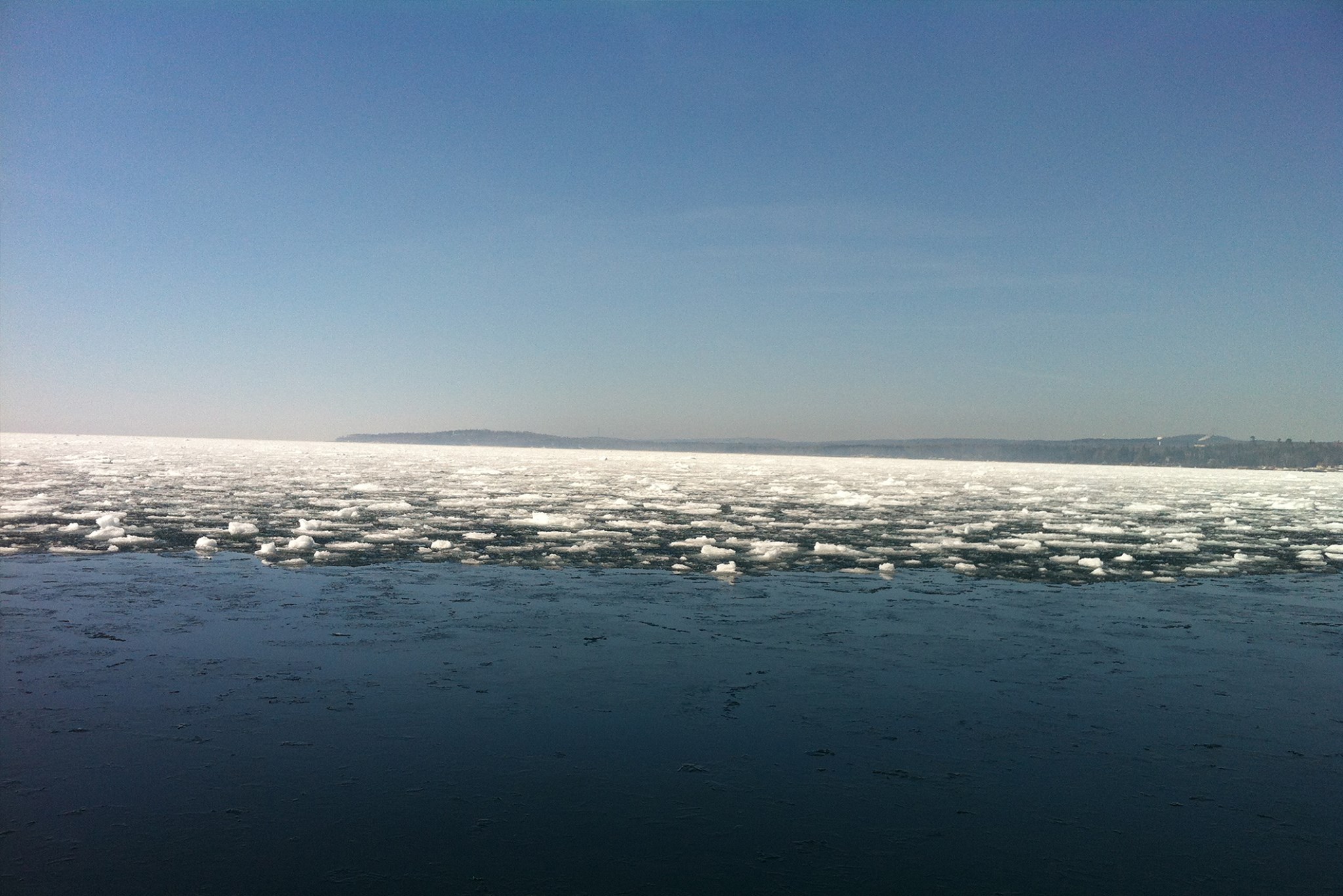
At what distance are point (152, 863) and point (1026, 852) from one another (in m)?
5.01

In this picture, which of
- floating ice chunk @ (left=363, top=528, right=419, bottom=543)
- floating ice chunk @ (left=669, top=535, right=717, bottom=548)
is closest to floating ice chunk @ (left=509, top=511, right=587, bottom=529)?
floating ice chunk @ (left=363, top=528, right=419, bottom=543)

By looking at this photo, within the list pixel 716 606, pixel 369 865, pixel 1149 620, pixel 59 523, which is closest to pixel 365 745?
pixel 369 865

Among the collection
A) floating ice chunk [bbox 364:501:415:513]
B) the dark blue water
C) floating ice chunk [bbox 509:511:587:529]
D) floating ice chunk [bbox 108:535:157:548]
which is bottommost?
the dark blue water

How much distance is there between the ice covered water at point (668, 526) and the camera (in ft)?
50.4

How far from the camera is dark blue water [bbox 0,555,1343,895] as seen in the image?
4789 mm

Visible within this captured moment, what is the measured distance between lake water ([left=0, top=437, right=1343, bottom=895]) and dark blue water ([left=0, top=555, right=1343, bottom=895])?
0.03m

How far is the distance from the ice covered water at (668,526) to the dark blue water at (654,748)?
4270 millimetres

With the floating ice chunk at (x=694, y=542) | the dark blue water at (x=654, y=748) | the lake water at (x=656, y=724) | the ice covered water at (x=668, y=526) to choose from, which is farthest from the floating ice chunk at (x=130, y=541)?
the floating ice chunk at (x=694, y=542)

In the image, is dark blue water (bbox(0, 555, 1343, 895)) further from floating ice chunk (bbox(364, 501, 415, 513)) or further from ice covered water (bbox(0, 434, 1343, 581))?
floating ice chunk (bbox(364, 501, 415, 513))

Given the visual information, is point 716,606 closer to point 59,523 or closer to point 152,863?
point 152,863

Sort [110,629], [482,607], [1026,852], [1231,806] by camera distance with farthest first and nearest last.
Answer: [482,607], [110,629], [1231,806], [1026,852]

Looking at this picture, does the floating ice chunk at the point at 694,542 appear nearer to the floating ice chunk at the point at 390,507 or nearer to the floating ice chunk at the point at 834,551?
the floating ice chunk at the point at 834,551

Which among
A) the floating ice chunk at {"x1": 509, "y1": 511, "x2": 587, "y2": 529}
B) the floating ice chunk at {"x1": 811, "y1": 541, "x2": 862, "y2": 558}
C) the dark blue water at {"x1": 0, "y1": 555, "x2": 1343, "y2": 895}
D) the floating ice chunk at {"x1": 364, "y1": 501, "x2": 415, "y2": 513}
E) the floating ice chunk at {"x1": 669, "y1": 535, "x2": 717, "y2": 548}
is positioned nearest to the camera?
the dark blue water at {"x1": 0, "y1": 555, "x2": 1343, "y2": 895}

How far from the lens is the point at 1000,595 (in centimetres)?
1258
